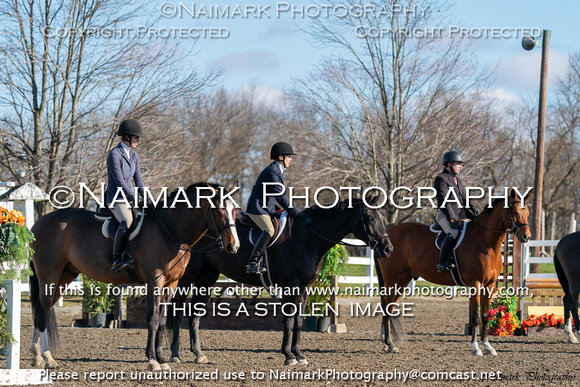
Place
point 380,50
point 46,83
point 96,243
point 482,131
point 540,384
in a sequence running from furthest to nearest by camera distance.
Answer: point 482,131
point 380,50
point 46,83
point 96,243
point 540,384

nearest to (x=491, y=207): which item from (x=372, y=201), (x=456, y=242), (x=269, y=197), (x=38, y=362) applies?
(x=456, y=242)

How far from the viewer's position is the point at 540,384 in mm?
7883

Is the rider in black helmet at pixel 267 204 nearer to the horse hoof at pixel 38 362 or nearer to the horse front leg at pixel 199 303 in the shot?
the horse front leg at pixel 199 303

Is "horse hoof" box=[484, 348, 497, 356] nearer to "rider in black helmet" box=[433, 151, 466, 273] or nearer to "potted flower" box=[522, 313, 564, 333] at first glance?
"rider in black helmet" box=[433, 151, 466, 273]

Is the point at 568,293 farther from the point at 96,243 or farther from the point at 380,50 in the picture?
the point at 380,50

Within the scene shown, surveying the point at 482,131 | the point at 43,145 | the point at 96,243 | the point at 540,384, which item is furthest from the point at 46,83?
the point at 482,131

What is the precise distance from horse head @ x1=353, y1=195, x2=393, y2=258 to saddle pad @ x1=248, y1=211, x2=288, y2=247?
3.19 feet

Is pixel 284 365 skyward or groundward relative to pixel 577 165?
groundward

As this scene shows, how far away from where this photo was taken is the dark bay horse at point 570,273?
41.2 feet

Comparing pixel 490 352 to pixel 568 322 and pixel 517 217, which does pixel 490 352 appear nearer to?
pixel 517 217

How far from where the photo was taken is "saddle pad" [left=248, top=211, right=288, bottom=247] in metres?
9.76

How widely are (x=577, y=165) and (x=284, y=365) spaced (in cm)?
3883

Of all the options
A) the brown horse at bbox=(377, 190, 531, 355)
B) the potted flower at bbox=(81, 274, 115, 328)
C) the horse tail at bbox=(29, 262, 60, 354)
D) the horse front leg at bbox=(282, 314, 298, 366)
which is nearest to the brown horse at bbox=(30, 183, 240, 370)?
the horse tail at bbox=(29, 262, 60, 354)

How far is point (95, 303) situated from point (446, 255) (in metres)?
7.24
